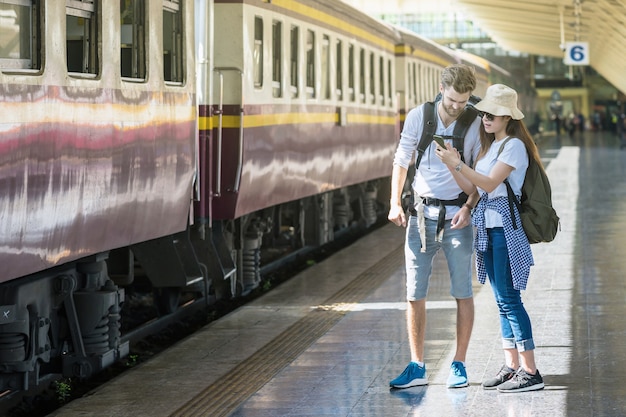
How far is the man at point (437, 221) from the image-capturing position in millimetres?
8258

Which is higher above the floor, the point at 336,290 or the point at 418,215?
the point at 418,215

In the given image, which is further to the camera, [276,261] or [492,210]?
[276,261]

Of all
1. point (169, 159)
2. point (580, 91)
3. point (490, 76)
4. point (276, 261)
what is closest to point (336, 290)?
point (276, 261)

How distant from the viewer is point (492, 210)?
814cm

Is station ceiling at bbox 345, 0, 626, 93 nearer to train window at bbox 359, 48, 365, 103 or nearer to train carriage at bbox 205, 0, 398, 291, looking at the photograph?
train window at bbox 359, 48, 365, 103

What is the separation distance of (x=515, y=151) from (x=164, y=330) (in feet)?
16.9

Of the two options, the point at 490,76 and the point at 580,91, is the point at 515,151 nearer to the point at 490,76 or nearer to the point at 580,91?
the point at 490,76

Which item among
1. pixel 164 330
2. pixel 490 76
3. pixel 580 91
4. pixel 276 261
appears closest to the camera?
pixel 164 330

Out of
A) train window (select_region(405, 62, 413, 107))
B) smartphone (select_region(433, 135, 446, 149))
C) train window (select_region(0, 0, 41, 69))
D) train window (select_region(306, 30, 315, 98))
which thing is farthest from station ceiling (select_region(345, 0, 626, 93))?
train window (select_region(0, 0, 41, 69))

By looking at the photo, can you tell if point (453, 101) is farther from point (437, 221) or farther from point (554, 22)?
point (554, 22)

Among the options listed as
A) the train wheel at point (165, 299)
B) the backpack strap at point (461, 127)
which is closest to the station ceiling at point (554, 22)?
the train wheel at point (165, 299)

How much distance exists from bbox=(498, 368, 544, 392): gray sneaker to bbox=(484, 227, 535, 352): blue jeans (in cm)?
15

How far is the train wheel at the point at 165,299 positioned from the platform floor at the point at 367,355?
740 millimetres

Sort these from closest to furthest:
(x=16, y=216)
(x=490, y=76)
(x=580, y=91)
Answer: (x=16, y=216)
(x=490, y=76)
(x=580, y=91)
